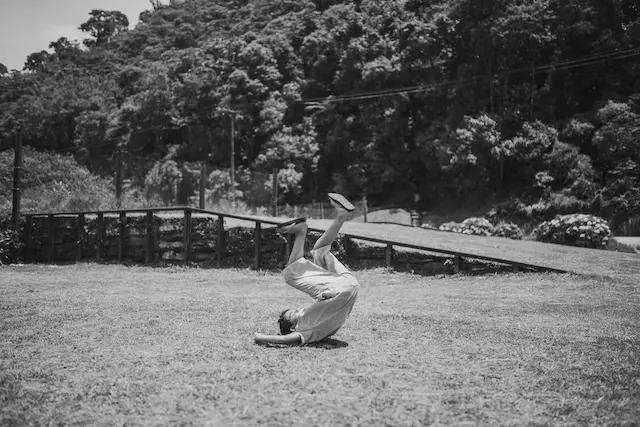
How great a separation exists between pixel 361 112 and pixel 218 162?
40.5 ft

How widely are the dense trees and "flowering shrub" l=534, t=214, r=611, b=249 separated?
9229 millimetres

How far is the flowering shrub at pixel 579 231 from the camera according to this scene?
18.2 m

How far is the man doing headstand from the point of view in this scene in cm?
596

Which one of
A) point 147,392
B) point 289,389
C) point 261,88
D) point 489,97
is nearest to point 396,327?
point 289,389

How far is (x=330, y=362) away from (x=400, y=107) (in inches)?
1354

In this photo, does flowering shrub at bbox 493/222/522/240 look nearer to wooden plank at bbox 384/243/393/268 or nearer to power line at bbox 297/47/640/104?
wooden plank at bbox 384/243/393/268

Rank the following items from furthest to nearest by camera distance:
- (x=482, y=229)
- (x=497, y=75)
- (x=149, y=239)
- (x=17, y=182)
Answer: (x=497, y=75)
(x=482, y=229)
(x=17, y=182)
(x=149, y=239)

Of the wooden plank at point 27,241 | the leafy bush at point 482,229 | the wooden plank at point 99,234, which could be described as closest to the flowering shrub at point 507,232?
the leafy bush at point 482,229

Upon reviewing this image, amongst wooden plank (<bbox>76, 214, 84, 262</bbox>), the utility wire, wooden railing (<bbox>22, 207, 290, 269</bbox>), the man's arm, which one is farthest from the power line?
the man's arm

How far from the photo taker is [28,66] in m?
87.9

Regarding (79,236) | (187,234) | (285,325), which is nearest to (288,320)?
(285,325)

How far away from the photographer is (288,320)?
6.11 metres

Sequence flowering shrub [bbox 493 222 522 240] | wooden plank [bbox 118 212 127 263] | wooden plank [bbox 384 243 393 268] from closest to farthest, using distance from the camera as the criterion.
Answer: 1. wooden plank [bbox 384 243 393 268]
2. wooden plank [bbox 118 212 127 263]
3. flowering shrub [bbox 493 222 522 240]

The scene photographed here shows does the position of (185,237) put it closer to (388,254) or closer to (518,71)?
(388,254)
